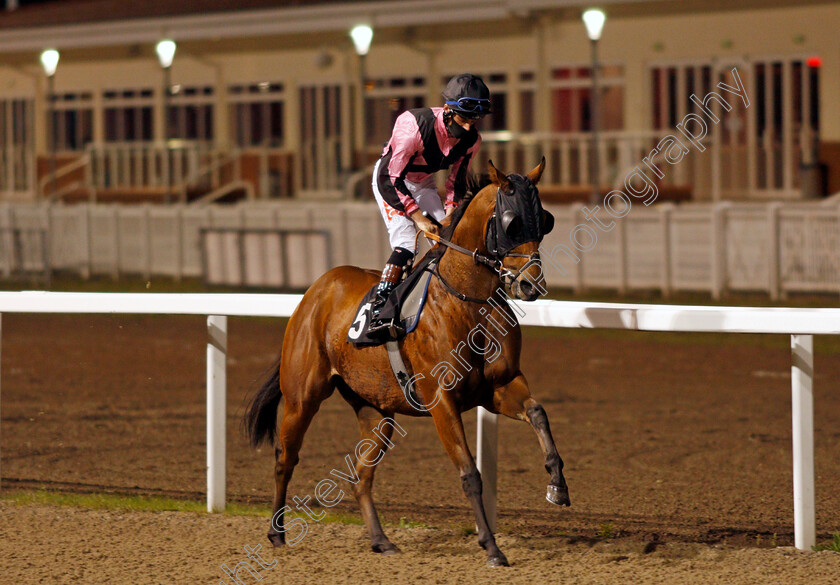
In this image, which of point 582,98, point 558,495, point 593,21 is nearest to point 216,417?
point 558,495

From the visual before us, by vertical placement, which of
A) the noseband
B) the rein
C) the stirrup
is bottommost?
the stirrup

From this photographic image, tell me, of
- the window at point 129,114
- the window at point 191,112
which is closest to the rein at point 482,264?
the window at point 191,112

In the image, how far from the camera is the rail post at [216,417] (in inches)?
239

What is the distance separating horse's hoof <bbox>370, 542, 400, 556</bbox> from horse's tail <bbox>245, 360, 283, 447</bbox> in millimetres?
918

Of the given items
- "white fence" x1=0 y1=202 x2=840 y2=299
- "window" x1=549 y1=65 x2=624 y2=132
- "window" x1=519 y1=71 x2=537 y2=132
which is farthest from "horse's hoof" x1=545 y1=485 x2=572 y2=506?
"window" x1=519 y1=71 x2=537 y2=132

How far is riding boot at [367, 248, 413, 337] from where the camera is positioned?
510cm

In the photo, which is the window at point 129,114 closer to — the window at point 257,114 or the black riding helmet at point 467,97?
the window at point 257,114

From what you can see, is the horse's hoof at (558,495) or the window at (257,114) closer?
the horse's hoof at (558,495)

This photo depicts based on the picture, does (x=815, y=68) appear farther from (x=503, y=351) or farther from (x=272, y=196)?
(x=503, y=351)

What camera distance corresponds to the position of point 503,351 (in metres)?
4.95

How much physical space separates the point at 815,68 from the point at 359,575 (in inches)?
694

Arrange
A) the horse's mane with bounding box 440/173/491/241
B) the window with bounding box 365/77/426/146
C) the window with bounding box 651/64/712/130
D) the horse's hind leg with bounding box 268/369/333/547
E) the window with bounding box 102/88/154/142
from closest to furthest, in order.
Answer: the horse's mane with bounding box 440/173/491/241, the horse's hind leg with bounding box 268/369/333/547, the window with bounding box 651/64/712/130, the window with bounding box 365/77/426/146, the window with bounding box 102/88/154/142

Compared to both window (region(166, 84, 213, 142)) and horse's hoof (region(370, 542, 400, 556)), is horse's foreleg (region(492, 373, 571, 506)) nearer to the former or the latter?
horse's hoof (region(370, 542, 400, 556))

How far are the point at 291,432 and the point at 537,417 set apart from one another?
4.27 feet
